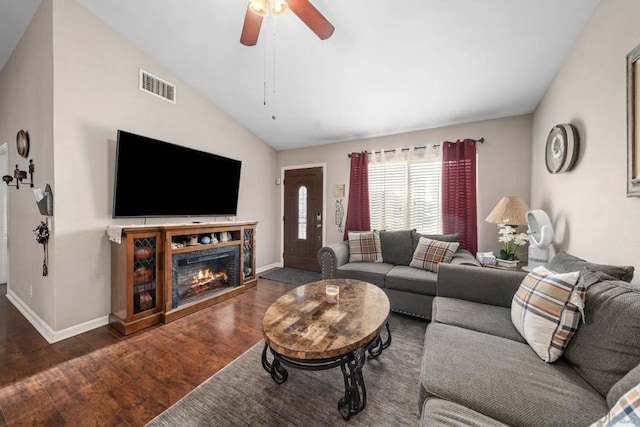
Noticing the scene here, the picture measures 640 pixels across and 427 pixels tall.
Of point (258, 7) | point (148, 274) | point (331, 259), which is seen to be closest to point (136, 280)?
point (148, 274)

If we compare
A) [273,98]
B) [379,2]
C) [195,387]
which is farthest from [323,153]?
[195,387]

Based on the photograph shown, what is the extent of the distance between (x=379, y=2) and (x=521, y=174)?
2.71 metres

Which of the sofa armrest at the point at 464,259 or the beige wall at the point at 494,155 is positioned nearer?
the sofa armrest at the point at 464,259

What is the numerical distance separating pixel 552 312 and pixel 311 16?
2.18 metres

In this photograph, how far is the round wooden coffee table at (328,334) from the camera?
1221 mm

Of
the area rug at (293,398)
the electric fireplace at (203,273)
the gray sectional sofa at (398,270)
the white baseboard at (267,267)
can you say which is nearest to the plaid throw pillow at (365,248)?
the gray sectional sofa at (398,270)

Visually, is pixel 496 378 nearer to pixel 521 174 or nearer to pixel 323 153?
pixel 521 174

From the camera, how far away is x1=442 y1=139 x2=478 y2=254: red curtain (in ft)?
10.3

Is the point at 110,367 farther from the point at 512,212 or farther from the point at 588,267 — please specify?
the point at 512,212

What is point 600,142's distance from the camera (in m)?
1.58

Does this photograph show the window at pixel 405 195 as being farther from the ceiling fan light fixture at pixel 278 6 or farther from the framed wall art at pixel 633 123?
the ceiling fan light fixture at pixel 278 6

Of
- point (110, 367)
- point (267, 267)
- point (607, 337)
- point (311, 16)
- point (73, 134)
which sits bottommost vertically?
point (110, 367)

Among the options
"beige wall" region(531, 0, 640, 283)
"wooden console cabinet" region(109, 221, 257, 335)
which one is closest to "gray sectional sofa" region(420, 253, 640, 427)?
"beige wall" region(531, 0, 640, 283)

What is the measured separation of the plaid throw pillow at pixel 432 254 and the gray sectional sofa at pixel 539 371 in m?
1.30
